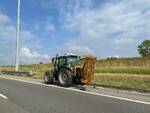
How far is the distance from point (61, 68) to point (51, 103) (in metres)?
8.11

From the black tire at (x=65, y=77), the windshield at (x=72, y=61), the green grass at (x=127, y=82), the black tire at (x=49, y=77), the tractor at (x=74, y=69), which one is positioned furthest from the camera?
the black tire at (x=49, y=77)

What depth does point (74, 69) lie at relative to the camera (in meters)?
19.0

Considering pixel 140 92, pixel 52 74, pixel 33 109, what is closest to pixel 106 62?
pixel 52 74

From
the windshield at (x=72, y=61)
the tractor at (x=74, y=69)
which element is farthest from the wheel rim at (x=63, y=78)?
the windshield at (x=72, y=61)

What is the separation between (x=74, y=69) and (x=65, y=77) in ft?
2.59

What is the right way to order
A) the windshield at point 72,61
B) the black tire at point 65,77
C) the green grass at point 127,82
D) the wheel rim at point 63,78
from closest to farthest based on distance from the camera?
1. the green grass at point 127,82
2. the black tire at point 65,77
3. the wheel rim at point 63,78
4. the windshield at point 72,61

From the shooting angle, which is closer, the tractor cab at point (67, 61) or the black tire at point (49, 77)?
the tractor cab at point (67, 61)

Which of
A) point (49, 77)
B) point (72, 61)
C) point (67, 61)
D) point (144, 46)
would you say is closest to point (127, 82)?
point (72, 61)

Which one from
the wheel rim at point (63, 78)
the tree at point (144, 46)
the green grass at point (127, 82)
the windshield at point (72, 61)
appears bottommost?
the green grass at point (127, 82)

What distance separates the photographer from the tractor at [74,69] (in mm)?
18422

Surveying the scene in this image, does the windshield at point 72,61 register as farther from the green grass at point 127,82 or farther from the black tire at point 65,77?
the green grass at point 127,82

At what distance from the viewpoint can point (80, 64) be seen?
19219mm

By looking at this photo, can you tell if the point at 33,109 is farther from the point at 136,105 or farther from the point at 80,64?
the point at 80,64

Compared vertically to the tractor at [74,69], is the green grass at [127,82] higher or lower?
lower
